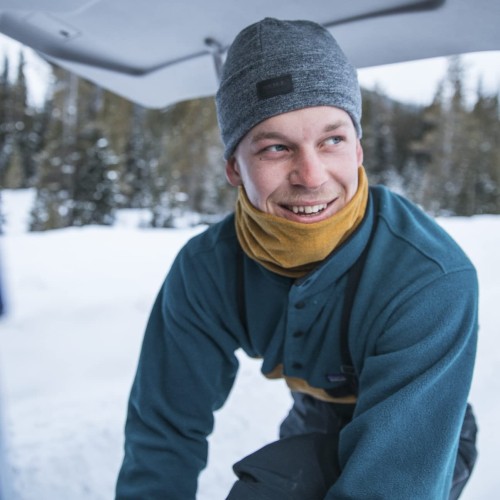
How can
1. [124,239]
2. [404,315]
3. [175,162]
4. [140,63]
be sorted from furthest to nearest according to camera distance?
[175,162] → [124,239] → [140,63] → [404,315]

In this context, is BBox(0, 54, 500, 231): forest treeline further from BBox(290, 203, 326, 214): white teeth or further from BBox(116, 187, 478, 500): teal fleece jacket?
BBox(290, 203, 326, 214): white teeth

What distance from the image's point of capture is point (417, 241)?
1.25 m

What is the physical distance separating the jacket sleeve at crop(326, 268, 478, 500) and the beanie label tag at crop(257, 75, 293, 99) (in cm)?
59

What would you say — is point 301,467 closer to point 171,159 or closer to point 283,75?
point 283,75

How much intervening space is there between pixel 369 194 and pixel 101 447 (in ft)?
6.31

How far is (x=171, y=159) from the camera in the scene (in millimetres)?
25062

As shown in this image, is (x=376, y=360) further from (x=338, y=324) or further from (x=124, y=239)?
(x=124, y=239)

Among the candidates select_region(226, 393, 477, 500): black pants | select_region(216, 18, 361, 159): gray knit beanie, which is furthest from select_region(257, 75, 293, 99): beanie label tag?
select_region(226, 393, 477, 500): black pants

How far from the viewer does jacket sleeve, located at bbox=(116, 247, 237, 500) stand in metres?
1.45

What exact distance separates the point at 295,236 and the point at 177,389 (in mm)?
646

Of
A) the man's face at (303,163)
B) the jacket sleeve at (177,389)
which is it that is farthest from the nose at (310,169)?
the jacket sleeve at (177,389)

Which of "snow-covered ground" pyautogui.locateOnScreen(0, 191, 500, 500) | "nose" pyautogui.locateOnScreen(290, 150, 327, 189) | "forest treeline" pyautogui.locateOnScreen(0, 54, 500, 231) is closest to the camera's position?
"nose" pyautogui.locateOnScreen(290, 150, 327, 189)

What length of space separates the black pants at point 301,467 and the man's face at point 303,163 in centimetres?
→ 68

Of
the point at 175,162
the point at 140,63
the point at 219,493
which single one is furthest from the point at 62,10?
the point at 175,162
